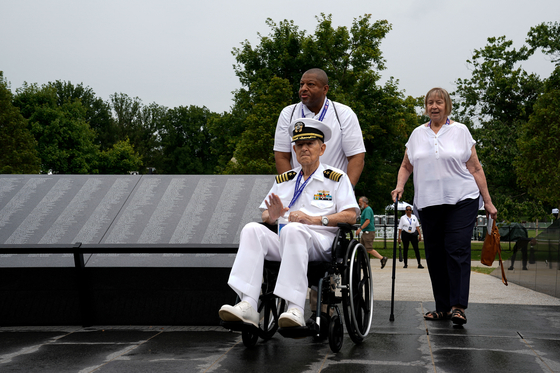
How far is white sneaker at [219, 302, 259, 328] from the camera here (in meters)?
3.58

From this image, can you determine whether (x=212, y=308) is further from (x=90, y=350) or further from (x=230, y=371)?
(x=230, y=371)

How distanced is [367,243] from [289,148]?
1119 centimetres

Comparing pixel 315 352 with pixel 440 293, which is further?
pixel 440 293

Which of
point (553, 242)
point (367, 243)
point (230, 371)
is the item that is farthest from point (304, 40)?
point (230, 371)

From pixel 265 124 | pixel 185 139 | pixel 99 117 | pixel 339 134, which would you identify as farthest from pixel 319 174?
pixel 185 139

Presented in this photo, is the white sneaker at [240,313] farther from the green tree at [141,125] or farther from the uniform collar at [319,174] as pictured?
the green tree at [141,125]

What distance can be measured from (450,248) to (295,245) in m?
2.12

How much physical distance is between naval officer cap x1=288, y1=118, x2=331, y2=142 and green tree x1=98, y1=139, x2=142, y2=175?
175 ft

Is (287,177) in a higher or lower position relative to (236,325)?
higher

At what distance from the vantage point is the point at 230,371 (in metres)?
3.55

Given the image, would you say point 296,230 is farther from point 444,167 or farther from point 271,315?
point 444,167

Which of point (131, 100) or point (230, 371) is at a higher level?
point (131, 100)

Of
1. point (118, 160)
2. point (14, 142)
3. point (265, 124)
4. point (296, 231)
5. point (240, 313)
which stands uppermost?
point (118, 160)

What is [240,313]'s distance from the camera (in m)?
3.62
